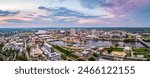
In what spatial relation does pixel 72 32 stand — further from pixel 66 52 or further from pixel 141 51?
pixel 141 51

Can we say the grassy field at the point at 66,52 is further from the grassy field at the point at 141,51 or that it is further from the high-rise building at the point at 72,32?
the grassy field at the point at 141,51

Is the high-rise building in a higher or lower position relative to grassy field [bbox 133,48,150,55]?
higher

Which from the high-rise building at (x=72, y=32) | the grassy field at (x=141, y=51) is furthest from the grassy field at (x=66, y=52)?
the grassy field at (x=141, y=51)

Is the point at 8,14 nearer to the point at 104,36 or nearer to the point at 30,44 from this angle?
the point at 30,44

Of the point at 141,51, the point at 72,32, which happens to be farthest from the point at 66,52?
the point at 141,51

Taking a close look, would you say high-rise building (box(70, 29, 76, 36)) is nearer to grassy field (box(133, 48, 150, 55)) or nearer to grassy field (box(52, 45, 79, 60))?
grassy field (box(52, 45, 79, 60))

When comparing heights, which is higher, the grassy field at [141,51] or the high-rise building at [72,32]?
the high-rise building at [72,32]

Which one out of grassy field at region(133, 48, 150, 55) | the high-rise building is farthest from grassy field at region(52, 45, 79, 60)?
grassy field at region(133, 48, 150, 55)

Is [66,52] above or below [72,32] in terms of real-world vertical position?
below

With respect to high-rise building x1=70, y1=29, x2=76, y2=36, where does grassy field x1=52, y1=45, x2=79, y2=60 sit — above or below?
below
